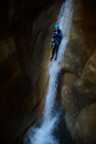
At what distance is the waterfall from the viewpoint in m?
4.32

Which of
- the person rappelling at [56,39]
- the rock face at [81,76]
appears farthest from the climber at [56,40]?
the rock face at [81,76]

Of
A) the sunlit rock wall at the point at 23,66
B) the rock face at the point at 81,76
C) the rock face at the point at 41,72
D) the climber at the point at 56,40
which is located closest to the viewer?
the sunlit rock wall at the point at 23,66

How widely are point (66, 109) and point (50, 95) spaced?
1.44 ft

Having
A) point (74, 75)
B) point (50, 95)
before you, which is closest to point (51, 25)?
point (74, 75)

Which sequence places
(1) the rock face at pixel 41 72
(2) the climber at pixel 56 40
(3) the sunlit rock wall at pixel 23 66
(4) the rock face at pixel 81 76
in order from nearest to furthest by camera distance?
(3) the sunlit rock wall at pixel 23 66 < (1) the rock face at pixel 41 72 < (4) the rock face at pixel 81 76 < (2) the climber at pixel 56 40

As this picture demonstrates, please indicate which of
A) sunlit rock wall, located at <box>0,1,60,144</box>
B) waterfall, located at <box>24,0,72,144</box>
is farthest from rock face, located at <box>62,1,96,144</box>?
sunlit rock wall, located at <box>0,1,60,144</box>

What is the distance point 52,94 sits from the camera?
15.0 feet

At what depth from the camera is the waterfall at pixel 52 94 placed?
14.2ft

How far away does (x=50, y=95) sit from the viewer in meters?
4.61

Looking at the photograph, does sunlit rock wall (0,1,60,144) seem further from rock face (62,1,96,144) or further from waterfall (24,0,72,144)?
rock face (62,1,96,144)

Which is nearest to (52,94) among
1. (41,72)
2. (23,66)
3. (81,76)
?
(41,72)

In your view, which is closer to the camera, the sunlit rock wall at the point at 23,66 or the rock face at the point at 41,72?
the sunlit rock wall at the point at 23,66

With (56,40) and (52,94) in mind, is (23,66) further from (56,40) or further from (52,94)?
(52,94)

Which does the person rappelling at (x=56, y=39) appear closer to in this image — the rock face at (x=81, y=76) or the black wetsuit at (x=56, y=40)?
the black wetsuit at (x=56, y=40)
